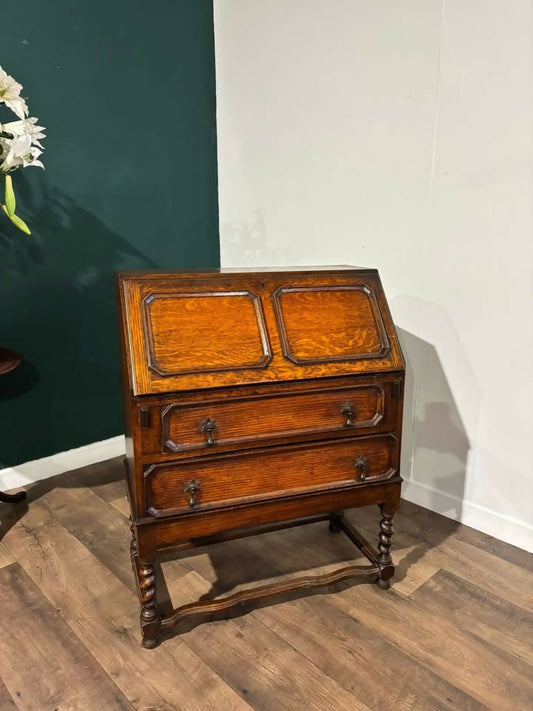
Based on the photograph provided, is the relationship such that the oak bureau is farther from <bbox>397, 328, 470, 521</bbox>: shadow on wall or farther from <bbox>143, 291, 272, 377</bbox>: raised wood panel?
<bbox>397, 328, 470, 521</bbox>: shadow on wall

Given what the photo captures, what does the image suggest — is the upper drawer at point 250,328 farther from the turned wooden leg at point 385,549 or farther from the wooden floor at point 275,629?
the wooden floor at point 275,629

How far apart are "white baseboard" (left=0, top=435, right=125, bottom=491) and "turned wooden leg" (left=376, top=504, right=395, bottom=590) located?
155cm

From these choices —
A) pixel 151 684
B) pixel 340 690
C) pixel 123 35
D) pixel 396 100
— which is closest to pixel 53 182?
pixel 123 35

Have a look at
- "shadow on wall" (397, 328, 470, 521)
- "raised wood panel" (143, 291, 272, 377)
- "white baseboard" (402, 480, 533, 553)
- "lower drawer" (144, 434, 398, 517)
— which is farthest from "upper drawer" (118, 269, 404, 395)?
"white baseboard" (402, 480, 533, 553)

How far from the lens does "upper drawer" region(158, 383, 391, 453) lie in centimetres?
150

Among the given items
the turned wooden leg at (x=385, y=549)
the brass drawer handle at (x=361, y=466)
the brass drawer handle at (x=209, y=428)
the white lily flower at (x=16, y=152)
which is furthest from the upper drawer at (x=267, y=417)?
the white lily flower at (x=16, y=152)

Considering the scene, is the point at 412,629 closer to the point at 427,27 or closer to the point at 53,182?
the point at 427,27

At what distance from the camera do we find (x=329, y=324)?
1649 mm

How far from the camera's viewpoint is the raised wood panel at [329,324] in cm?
160

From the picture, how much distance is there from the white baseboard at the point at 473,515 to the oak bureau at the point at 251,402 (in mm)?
605

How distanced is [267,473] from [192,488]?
225 mm

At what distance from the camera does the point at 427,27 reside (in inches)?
80.1

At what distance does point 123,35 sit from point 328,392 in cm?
201

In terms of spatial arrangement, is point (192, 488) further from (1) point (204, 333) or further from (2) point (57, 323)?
(2) point (57, 323)
